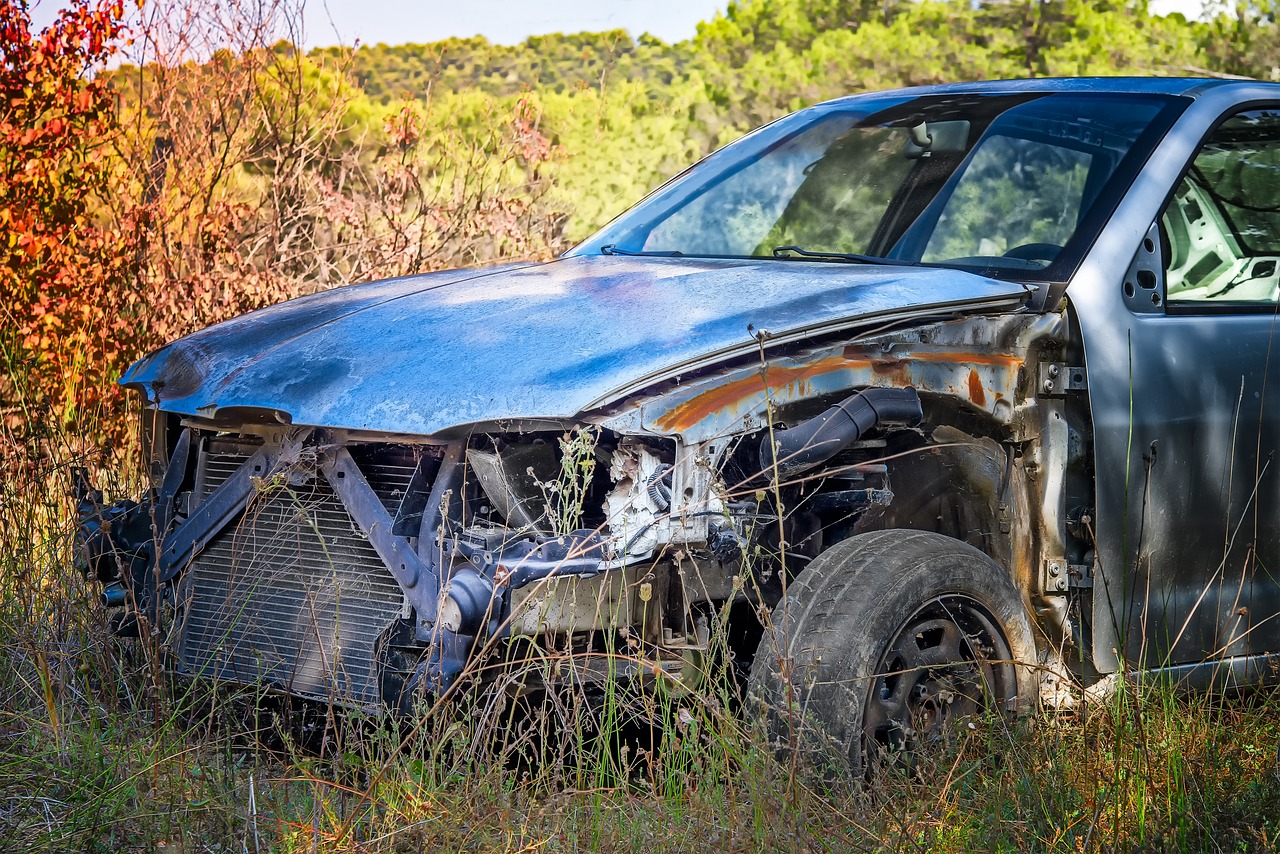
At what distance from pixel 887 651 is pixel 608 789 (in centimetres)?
63

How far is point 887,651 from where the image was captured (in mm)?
2656

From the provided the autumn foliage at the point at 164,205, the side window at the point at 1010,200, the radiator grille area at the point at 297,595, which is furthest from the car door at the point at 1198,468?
the autumn foliage at the point at 164,205

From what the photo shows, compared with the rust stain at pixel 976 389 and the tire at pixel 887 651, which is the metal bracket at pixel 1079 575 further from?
the rust stain at pixel 976 389

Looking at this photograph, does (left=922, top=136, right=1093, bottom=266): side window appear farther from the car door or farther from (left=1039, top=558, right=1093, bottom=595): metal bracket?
(left=1039, top=558, right=1093, bottom=595): metal bracket

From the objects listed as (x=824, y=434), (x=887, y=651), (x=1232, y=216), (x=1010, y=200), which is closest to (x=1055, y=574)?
(x=887, y=651)

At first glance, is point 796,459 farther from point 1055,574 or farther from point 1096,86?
point 1096,86

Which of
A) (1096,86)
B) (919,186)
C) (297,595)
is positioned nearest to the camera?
(297,595)

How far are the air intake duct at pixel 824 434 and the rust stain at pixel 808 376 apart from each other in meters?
0.08

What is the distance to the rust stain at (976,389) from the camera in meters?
3.01

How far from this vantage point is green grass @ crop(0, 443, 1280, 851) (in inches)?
93.0

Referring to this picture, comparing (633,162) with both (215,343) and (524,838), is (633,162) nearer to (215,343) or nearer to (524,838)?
(215,343)

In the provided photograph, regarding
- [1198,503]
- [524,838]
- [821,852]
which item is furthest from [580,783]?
[1198,503]

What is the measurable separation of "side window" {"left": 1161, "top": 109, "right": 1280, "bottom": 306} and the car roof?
0.40ft

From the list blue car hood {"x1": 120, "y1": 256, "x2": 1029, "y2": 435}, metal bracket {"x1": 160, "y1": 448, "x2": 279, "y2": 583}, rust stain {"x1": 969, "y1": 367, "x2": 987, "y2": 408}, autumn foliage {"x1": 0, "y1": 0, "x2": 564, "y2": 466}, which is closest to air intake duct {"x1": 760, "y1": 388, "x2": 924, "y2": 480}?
blue car hood {"x1": 120, "y1": 256, "x2": 1029, "y2": 435}
